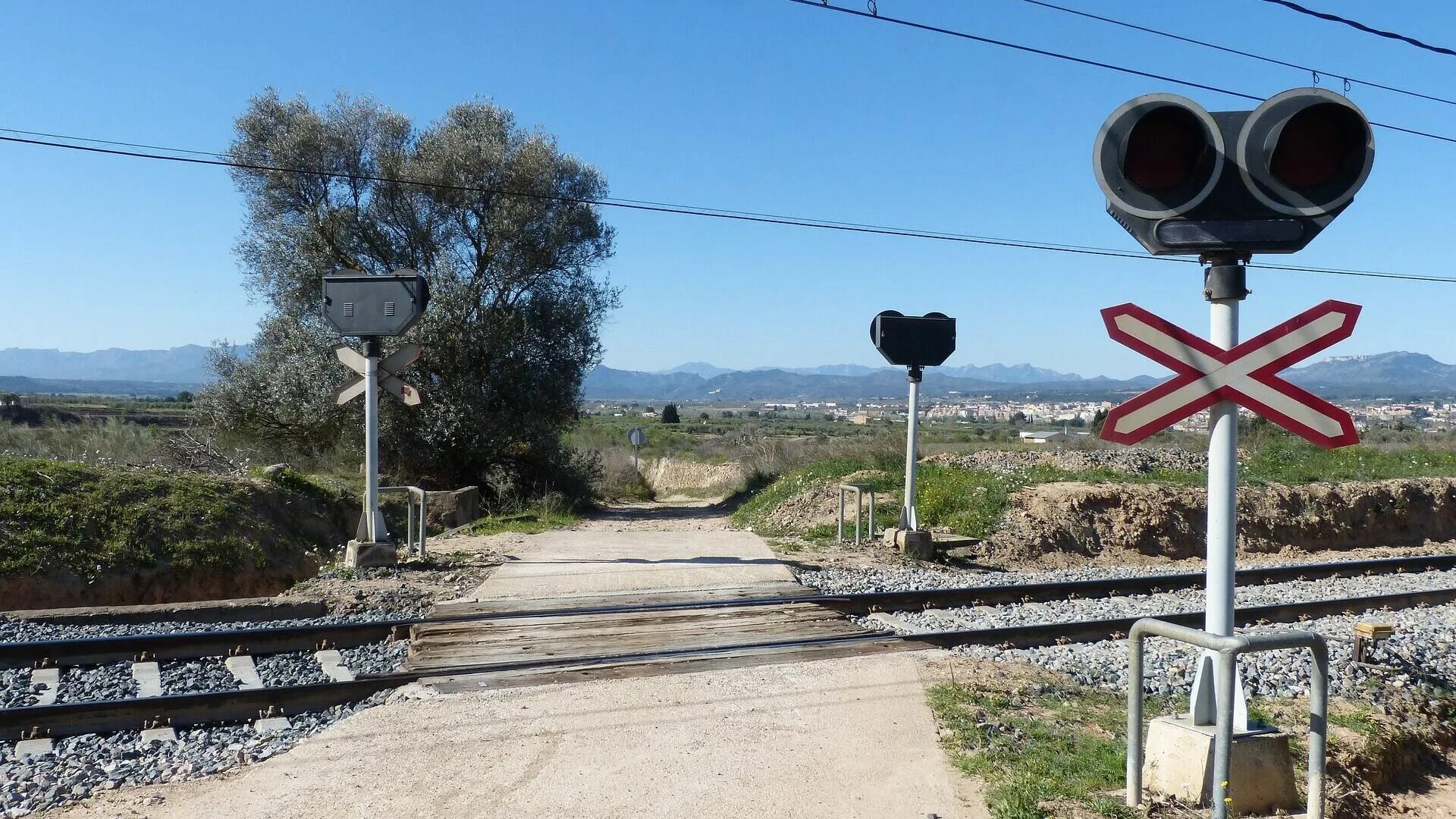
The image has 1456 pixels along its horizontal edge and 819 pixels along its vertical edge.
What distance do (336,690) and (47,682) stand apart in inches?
92.3

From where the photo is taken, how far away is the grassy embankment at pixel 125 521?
1177 cm

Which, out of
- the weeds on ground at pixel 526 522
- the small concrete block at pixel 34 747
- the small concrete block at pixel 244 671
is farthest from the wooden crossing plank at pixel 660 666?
the weeds on ground at pixel 526 522

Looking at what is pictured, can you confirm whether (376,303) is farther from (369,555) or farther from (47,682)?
(47,682)

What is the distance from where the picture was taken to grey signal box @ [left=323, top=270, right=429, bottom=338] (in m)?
11.6

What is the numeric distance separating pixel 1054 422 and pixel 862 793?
71.9 meters

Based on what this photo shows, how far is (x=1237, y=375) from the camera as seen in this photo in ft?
14.5

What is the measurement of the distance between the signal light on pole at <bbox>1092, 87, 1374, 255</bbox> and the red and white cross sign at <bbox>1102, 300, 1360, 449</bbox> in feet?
1.19

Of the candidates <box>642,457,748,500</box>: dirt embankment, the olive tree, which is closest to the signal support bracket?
the olive tree

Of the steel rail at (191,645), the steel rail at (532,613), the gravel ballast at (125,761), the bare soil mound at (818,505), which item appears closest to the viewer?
the gravel ballast at (125,761)

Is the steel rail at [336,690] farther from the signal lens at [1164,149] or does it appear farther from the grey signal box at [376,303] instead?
the grey signal box at [376,303]

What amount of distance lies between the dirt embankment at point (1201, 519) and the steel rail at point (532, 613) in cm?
242

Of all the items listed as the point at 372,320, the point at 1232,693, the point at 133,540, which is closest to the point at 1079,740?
the point at 1232,693

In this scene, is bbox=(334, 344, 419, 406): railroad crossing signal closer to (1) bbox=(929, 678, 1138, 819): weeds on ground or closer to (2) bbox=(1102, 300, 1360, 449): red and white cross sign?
(1) bbox=(929, 678, 1138, 819): weeds on ground

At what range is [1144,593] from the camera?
1193 cm
